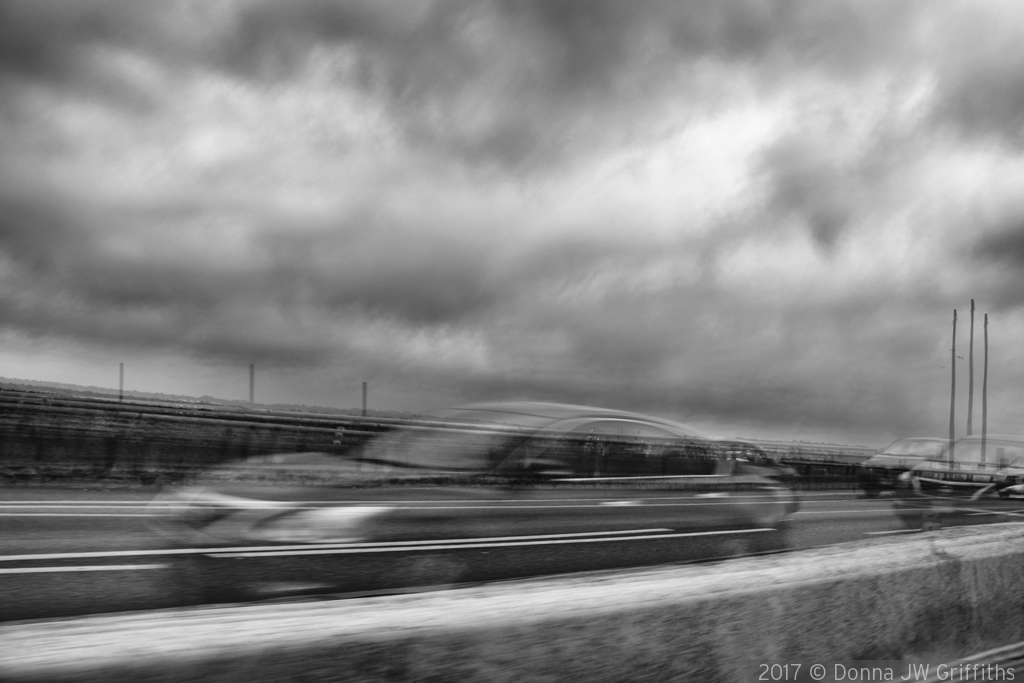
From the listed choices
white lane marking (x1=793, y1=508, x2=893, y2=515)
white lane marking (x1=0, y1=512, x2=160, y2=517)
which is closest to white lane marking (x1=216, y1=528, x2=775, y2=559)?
white lane marking (x1=0, y1=512, x2=160, y2=517)

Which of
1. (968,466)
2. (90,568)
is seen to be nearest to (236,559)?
(90,568)

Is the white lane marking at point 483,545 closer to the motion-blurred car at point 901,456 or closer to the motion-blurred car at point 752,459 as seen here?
the motion-blurred car at point 752,459

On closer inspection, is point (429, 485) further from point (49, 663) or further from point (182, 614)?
point (49, 663)

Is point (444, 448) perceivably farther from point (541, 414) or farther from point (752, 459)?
point (752, 459)

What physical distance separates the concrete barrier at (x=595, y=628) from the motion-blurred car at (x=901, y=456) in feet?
30.4

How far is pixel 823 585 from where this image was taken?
2701mm

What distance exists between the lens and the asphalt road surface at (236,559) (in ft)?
16.8

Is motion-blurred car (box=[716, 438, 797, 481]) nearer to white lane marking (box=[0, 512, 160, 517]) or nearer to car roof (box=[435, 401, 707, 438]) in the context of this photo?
car roof (box=[435, 401, 707, 438])

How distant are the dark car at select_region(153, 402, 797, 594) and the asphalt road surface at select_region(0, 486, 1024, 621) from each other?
0.09 feet

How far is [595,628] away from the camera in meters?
2.14

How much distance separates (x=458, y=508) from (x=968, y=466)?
7.16 metres

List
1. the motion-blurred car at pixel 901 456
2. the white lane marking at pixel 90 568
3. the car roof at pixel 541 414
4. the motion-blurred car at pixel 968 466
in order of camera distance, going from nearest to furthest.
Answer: the white lane marking at pixel 90 568
the car roof at pixel 541 414
the motion-blurred car at pixel 968 466
the motion-blurred car at pixel 901 456

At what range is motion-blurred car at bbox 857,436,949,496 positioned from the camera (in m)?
11.8

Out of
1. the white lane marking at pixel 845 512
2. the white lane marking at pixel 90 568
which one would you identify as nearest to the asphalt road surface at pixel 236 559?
the white lane marking at pixel 90 568
